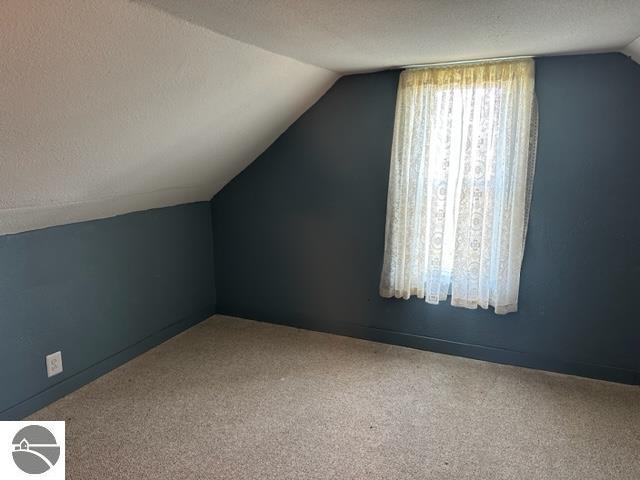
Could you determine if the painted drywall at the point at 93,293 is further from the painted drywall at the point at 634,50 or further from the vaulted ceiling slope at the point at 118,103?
the painted drywall at the point at 634,50

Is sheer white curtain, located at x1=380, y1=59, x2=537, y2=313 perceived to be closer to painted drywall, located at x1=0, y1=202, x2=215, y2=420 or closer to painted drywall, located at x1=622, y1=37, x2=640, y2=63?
painted drywall, located at x1=622, y1=37, x2=640, y2=63

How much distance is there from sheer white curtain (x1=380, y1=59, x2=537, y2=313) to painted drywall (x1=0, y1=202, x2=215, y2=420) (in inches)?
59.3

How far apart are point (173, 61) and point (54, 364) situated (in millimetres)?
1681

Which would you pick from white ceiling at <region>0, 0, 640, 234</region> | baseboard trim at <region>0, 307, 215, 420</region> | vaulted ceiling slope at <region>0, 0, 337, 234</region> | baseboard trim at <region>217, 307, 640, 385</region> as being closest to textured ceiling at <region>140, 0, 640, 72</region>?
white ceiling at <region>0, 0, 640, 234</region>

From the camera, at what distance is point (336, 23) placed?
1638 mm

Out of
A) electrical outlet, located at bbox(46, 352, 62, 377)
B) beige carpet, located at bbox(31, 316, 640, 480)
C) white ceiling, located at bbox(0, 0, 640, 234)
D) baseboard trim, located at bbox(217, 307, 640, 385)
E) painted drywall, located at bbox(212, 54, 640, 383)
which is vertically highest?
white ceiling, located at bbox(0, 0, 640, 234)

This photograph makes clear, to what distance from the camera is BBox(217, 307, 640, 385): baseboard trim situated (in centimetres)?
252

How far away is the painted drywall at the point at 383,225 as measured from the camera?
2367 millimetres

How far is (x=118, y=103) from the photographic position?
1.66 meters

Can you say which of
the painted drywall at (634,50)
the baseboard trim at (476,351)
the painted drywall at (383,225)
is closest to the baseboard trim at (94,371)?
the painted drywall at (383,225)

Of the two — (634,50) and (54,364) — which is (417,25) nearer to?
(634,50)

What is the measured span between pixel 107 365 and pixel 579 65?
3.08m

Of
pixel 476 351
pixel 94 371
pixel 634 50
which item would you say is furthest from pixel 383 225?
pixel 94 371

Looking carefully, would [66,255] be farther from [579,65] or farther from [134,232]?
[579,65]
